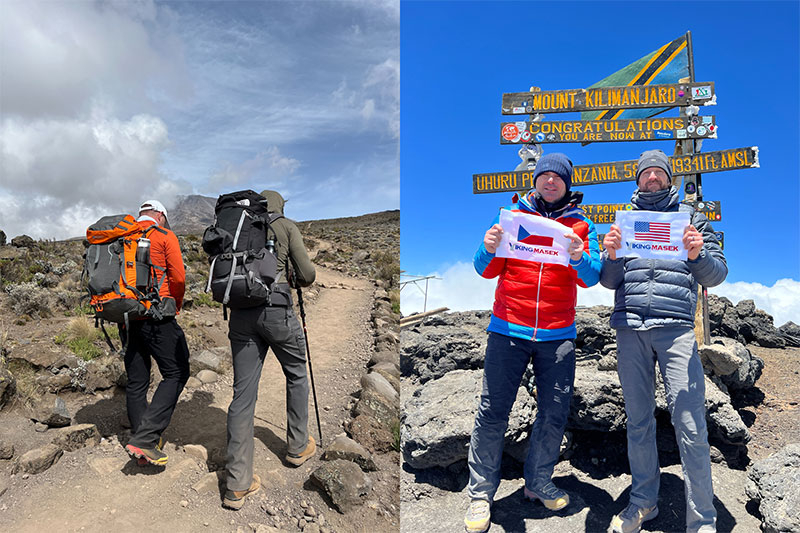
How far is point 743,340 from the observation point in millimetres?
7574

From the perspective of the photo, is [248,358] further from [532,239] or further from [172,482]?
[532,239]

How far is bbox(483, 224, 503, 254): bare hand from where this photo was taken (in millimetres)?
3441

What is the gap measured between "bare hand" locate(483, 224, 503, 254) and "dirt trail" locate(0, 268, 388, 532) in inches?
87.6

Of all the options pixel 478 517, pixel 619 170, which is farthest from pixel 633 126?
pixel 478 517

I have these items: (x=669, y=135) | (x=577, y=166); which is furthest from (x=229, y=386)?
(x=669, y=135)

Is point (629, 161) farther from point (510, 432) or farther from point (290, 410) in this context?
point (290, 410)

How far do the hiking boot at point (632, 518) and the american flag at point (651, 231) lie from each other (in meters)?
1.75

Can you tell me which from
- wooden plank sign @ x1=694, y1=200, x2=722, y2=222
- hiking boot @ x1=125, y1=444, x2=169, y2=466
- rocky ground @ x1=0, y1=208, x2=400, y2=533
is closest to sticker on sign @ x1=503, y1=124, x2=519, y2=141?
wooden plank sign @ x1=694, y1=200, x2=722, y2=222

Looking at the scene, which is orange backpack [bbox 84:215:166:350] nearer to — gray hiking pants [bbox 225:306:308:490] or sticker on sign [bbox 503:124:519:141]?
gray hiking pants [bbox 225:306:308:490]

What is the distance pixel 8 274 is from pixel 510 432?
41.5 ft

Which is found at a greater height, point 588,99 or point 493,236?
point 588,99

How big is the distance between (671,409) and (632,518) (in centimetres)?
77

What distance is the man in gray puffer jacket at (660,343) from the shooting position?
3.20 m

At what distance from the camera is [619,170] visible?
20.8ft
